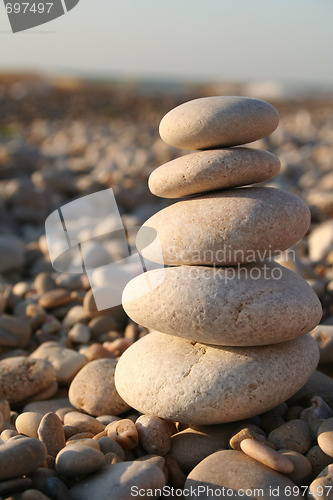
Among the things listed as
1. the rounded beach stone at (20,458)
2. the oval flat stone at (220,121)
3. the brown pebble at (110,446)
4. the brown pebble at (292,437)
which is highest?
the oval flat stone at (220,121)

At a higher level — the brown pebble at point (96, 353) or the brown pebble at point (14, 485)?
the brown pebble at point (14, 485)

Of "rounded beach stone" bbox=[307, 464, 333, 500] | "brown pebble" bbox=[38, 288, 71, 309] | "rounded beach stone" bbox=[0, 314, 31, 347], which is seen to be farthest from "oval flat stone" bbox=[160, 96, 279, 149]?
"brown pebble" bbox=[38, 288, 71, 309]

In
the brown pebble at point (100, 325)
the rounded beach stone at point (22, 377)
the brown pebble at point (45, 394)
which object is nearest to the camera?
the rounded beach stone at point (22, 377)

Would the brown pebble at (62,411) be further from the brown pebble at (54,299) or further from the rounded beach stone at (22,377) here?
the brown pebble at (54,299)

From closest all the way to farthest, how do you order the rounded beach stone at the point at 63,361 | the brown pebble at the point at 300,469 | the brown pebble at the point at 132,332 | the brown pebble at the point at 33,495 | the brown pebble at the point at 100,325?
the brown pebble at the point at 33,495, the brown pebble at the point at 300,469, the rounded beach stone at the point at 63,361, the brown pebble at the point at 132,332, the brown pebble at the point at 100,325

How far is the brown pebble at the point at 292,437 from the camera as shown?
2.89 m

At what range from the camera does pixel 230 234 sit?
3.00m

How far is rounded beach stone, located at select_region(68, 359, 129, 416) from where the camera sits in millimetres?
3477

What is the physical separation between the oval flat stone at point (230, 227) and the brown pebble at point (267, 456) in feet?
3.49

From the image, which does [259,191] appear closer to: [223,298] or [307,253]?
A: [223,298]

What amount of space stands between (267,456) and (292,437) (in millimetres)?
392

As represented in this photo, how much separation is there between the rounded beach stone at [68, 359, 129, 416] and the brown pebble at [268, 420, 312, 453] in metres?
1.07

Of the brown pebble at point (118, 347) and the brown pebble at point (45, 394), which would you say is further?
the brown pebble at point (118, 347)

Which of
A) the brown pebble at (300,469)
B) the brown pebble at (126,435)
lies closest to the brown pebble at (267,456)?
the brown pebble at (300,469)
